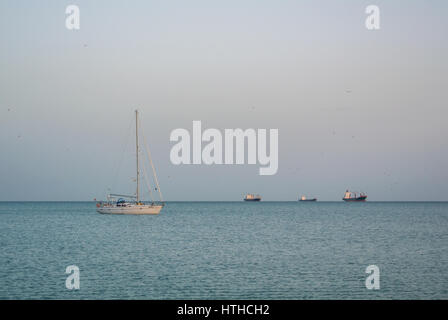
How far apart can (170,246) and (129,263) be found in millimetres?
12708

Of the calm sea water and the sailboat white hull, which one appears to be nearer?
the calm sea water

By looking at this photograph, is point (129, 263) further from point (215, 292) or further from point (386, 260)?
point (386, 260)

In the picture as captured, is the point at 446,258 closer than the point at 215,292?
No

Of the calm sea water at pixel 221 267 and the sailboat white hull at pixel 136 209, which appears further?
the sailboat white hull at pixel 136 209

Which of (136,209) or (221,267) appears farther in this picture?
(136,209)

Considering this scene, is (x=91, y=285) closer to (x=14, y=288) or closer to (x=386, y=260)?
(x=14, y=288)
